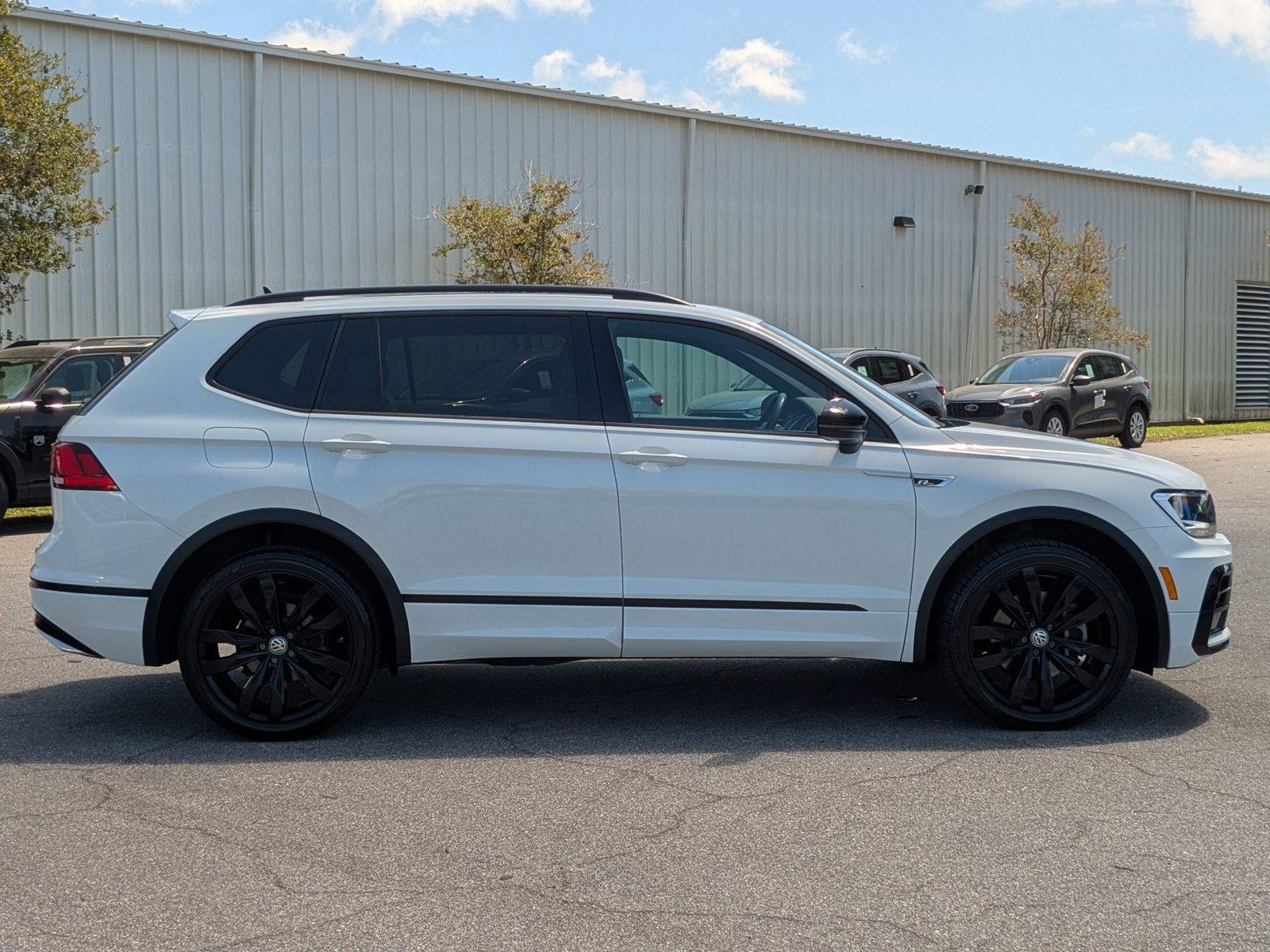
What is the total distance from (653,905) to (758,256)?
24968mm

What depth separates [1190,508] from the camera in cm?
566

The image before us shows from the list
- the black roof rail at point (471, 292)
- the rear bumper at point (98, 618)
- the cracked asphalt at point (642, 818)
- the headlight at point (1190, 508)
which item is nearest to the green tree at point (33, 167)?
the cracked asphalt at point (642, 818)

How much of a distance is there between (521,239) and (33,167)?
789cm

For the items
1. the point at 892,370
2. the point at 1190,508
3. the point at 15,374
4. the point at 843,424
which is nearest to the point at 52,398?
the point at 15,374

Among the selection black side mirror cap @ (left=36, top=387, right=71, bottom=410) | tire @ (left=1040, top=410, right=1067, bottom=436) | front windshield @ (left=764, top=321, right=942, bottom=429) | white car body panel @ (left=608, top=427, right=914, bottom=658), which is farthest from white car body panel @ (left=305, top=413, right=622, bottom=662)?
tire @ (left=1040, top=410, right=1067, bottom=436)

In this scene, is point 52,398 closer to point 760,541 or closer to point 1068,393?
point 760,541

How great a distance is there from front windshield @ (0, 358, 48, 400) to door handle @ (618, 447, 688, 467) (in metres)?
9.73

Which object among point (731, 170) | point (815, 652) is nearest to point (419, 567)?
point (815, 652)

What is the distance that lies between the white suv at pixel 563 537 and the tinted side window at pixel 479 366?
0.5 inches

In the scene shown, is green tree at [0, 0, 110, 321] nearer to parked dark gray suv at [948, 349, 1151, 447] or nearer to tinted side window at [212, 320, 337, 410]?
tinted side window at [212, 320, 337, 410]

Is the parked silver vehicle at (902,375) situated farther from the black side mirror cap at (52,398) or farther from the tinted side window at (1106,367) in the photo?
the black side mirror cap at (52,398)

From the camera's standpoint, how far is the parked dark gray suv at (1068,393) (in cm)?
2164

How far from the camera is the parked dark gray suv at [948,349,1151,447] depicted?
21.6 m

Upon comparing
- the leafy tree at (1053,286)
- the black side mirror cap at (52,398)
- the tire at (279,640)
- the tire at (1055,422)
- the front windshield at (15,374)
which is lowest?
the tire at (279,640)
